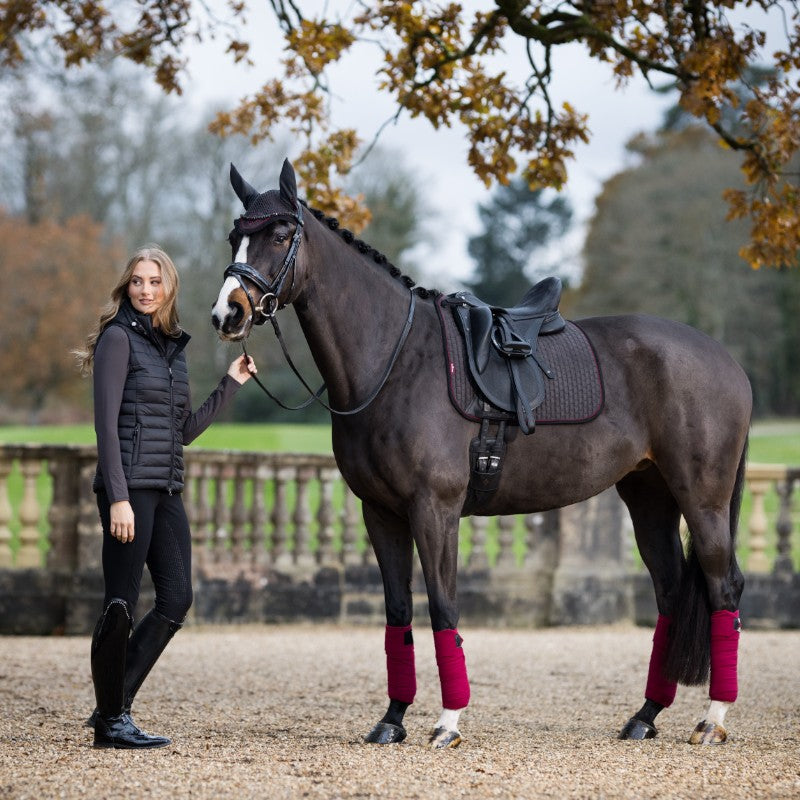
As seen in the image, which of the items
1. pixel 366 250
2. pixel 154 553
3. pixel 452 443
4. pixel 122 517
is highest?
pixel 366 250

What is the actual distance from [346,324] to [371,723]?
6.69 feet

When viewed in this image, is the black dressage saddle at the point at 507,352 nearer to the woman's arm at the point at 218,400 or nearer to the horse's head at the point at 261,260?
the horse's head at the point at 261,260

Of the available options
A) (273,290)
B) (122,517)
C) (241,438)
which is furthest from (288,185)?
(241,438)

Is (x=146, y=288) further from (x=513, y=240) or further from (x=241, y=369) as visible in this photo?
(x=513, y=240)

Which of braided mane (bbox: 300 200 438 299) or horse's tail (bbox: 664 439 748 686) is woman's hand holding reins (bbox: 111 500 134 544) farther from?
horse's tail (bbox: 664 439 748 686)

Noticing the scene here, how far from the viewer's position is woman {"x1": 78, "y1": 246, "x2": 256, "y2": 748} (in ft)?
15.1

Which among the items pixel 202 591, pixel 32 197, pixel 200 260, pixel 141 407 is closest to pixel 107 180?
pixel 32 197

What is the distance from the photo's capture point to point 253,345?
26031 mm

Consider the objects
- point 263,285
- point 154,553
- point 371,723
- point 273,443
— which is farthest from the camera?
point 273,443

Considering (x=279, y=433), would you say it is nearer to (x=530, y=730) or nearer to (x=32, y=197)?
(x=32, y=197)

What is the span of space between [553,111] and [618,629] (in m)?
4.34

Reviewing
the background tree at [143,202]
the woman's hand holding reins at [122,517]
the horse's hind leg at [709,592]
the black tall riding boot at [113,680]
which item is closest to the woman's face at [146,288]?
the woman's hand holding reins at [122,517]

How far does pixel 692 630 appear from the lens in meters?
5.38

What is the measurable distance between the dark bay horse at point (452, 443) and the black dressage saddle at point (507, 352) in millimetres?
138
